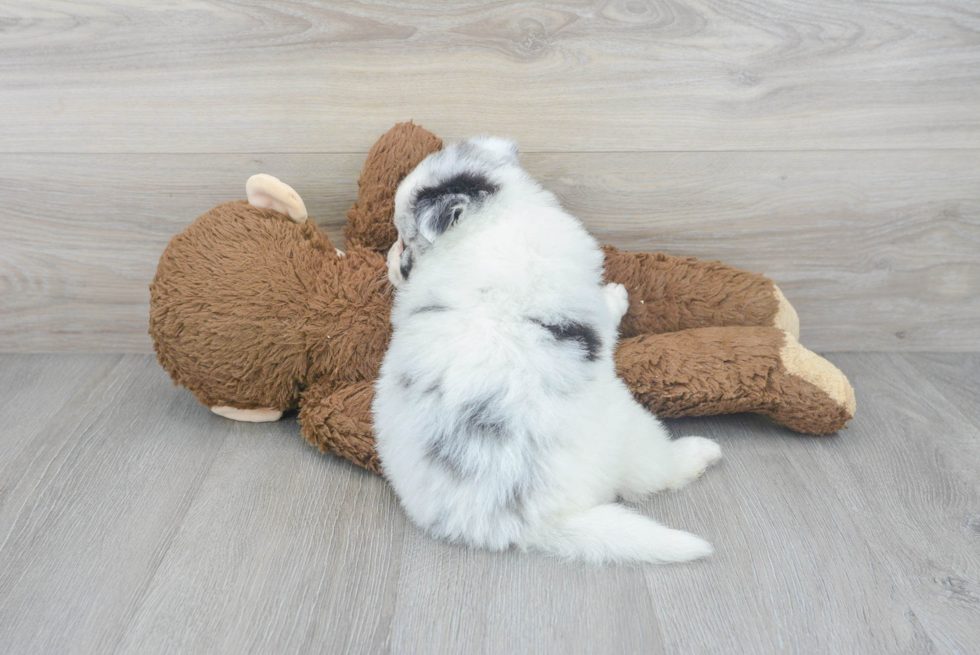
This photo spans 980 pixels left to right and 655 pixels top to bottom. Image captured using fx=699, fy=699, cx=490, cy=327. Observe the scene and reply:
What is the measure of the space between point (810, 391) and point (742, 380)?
0.44 ft

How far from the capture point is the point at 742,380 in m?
1.40

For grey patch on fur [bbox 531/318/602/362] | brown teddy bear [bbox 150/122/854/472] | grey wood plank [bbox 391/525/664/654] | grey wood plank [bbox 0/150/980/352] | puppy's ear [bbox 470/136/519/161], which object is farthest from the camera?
grey wood plank [bbox 0/150/980/352]

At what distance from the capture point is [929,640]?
3.27 ft

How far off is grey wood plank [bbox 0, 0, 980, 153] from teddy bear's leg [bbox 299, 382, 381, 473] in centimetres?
Answer: 56

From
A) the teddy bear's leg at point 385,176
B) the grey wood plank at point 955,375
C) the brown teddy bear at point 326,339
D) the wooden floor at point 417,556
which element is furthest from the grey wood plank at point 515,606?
the grey wood plank at point 955,375

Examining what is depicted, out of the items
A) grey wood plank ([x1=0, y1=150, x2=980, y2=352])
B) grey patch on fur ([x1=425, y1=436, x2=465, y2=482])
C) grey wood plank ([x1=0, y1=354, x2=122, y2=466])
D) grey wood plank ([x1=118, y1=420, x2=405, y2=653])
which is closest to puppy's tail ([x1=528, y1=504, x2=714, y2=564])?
grey patch on fur ([x1=425, y1=436, x2=465, y2=482])

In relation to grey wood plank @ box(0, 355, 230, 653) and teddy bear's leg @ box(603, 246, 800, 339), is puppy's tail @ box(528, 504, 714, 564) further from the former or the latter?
grey wood plank @ box(0, 355, 230, 653)

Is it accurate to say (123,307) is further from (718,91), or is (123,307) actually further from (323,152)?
(718,91)

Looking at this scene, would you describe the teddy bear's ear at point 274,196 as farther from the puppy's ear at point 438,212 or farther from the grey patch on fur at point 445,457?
the grey patch on fur at point 445,457

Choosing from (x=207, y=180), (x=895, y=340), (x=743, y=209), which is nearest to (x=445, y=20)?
(x=207, y=180)

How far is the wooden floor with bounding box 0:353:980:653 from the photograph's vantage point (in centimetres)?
101

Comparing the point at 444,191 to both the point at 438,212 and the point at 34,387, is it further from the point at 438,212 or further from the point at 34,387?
the point at 34,387

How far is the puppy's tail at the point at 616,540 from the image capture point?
108 cm

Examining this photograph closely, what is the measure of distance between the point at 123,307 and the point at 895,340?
6.44 ft
